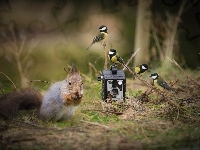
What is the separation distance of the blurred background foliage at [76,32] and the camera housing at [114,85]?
0.29 meters

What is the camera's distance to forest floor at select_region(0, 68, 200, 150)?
209 centimetres

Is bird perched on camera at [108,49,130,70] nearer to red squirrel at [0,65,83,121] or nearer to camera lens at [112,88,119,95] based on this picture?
camera lens at [112,88,119,95]

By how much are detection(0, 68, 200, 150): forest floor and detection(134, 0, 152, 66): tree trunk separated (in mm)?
686

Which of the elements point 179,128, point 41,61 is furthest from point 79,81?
point 41,61

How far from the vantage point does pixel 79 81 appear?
2252 millimetres

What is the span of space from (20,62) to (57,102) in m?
0.72

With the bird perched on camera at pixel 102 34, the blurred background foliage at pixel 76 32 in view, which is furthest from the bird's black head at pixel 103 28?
the blurred background foliage at pixel 76 32

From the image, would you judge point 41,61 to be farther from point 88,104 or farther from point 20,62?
point 88,104

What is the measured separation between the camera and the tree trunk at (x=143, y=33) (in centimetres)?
325

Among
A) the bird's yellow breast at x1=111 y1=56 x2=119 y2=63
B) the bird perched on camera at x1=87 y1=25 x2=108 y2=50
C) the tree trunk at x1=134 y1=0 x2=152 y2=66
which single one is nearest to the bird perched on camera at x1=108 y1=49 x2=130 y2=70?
the bird's yellow breast at x1=111 y1=56 x2=119 y2=63

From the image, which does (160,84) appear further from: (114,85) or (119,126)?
(119,126)

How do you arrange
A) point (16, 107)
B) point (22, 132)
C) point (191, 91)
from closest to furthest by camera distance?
point (22, 132) < point (16, 107) < point (191, 91)

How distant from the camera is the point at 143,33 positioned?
344 centimetres

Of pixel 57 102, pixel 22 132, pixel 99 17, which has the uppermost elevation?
pixel 99 17
